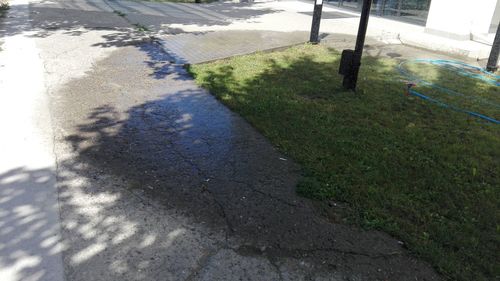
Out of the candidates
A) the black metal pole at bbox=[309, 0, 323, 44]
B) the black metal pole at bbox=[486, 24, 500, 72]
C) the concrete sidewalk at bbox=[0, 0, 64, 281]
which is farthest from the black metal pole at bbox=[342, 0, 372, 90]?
the concrete sidewalk at bbox=[0, 0, 64, 281]

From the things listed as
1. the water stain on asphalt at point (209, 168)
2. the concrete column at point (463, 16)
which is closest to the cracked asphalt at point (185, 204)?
the water stain on asphalt at point (209, 168)

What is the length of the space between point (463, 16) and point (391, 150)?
939 cm

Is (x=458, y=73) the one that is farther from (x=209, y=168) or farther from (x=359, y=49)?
(x=209, y=168)

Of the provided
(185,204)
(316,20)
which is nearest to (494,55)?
(316,20)

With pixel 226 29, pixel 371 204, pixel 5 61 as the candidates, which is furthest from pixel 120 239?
pixel 226 29

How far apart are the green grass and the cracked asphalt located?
0.84 feet

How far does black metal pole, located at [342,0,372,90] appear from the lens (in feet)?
22.7

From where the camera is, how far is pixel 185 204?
12.7ft

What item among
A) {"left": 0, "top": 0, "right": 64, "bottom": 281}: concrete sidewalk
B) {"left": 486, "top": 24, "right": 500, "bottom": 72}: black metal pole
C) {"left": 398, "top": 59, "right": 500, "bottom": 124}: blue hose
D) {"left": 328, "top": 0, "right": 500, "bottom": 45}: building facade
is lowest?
{"left": 0, "top": 0, "right": 64, "bottom": 281}: concrete sidewalk

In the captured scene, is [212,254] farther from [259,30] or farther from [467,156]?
[259,30]

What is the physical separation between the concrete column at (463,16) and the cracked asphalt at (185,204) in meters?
9.52

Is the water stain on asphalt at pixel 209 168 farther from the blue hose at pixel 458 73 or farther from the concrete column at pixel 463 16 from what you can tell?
the concrete column at pixel 463 16

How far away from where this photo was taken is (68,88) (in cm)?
712

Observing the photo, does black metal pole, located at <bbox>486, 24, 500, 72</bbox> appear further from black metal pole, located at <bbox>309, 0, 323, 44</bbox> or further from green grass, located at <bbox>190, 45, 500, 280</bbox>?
black metal pole, located at <bbox>309, 0, 323, 44</bbox>
